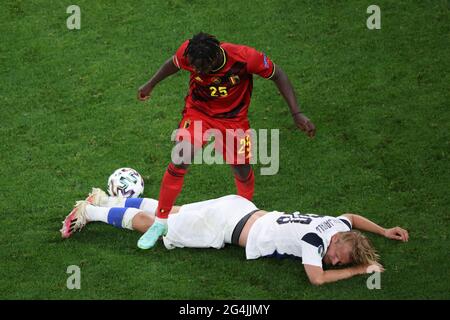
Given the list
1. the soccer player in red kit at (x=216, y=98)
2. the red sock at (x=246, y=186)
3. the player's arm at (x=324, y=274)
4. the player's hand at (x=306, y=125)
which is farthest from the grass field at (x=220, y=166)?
the player's hand at (x=306, y=125)

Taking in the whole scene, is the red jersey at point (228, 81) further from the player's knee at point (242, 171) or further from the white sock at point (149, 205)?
the white sock at point (149, 205)

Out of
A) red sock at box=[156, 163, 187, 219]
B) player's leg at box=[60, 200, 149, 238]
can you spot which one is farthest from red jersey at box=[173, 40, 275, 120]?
player's leg at box=[60, 200, 149, 238]

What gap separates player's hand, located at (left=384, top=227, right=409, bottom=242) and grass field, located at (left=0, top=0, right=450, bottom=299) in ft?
0.34

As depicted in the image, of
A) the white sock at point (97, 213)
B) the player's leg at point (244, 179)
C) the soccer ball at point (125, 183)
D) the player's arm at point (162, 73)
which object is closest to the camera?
the player's arm at point (162, 73)

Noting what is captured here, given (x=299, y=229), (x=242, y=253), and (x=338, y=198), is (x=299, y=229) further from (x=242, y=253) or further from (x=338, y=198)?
(x=338, y=198)

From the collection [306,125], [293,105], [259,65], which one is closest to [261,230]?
[306,125]

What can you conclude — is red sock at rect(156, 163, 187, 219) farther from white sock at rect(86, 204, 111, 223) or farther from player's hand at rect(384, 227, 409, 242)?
player's hand at rect(384, 227, 409, 242)

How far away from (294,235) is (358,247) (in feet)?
2.04

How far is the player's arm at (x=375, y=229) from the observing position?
892 centimetres

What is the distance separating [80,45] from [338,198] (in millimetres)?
5354

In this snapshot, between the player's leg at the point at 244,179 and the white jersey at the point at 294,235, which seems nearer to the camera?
the white jersey at the point at 294,235

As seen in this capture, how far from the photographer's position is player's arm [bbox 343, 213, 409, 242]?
892 cm

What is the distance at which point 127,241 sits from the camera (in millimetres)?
9305

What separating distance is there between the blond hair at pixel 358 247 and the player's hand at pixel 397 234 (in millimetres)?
568
